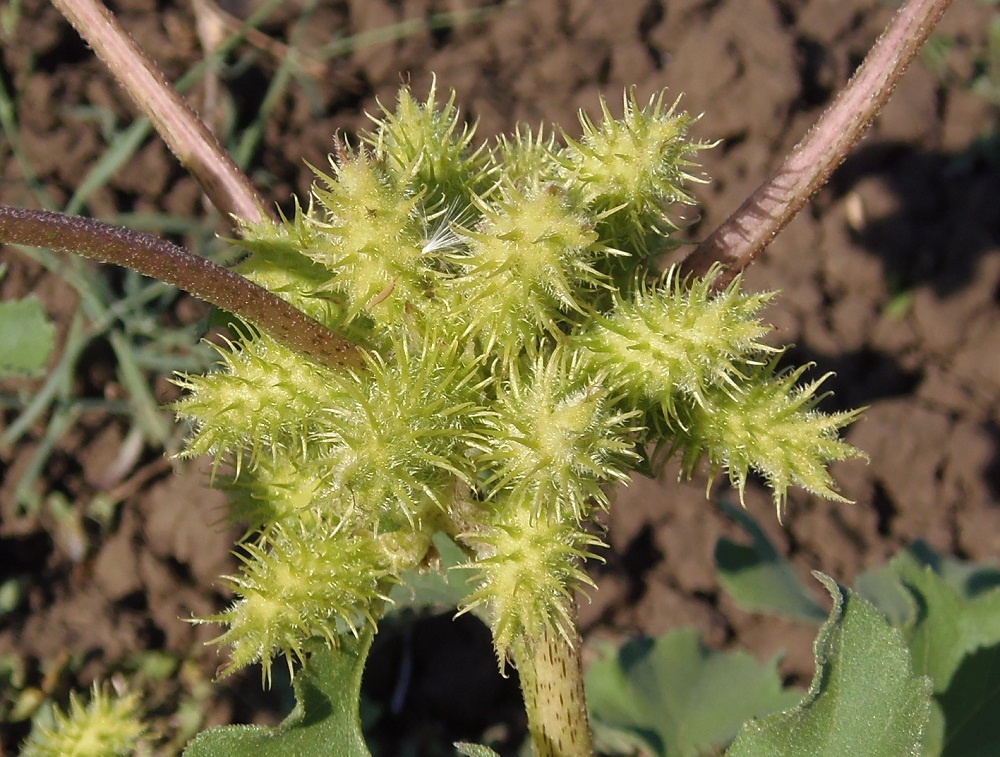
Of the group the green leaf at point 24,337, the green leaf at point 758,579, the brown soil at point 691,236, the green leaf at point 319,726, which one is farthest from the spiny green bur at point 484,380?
the brown soil at point 691,236

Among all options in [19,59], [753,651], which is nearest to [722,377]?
[753,651]

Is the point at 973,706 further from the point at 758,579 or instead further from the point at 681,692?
the point at 681,692

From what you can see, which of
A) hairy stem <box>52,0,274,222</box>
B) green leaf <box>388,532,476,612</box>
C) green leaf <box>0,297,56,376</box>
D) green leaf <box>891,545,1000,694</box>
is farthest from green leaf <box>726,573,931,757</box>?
green leaf <box>0,297,56,376</box>

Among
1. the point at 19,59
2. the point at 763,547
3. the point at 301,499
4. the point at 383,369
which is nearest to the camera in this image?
the point at 383,369

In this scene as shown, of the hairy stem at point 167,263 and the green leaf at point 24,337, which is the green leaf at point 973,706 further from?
the green leaf at point 24,337

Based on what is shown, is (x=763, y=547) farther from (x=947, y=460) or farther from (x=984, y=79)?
(x=984, y=79)

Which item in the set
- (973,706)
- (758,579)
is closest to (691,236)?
(758,579)

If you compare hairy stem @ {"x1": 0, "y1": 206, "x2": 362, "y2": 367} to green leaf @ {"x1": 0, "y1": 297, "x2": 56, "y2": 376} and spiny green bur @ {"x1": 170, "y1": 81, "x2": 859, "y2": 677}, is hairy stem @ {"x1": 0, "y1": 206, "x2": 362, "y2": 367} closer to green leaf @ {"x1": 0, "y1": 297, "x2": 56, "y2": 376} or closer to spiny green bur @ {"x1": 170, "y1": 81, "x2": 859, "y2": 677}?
spiny green bur @ {"x1": 170, "y1": 81, "x2": 859, "y2": 677}
